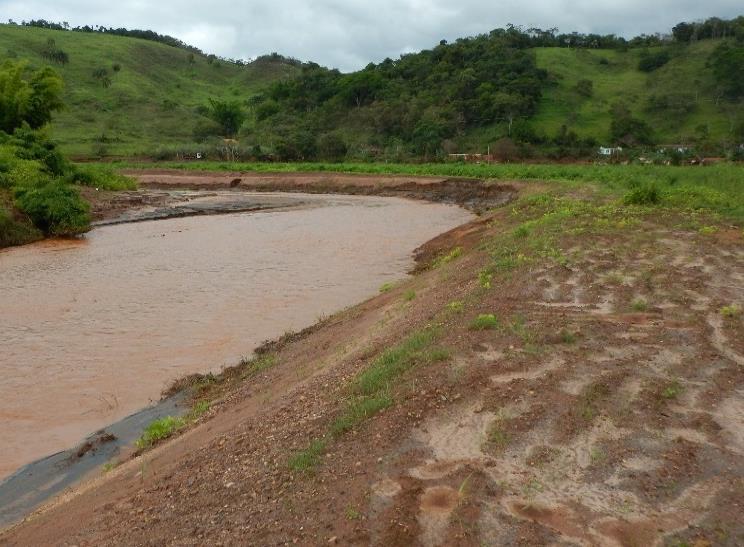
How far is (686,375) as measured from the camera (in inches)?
266

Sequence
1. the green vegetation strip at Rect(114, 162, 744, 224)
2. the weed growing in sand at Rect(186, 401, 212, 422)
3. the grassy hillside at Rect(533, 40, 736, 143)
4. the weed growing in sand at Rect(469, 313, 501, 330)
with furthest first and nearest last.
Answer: the grassy hillside at Rect(533, 40, 736, 143), the green vegetation strip at Rect(114, 162, 744, 224), the weed growing in sand at Rect(186, 401, 212, 422), the weed growing in sand at Rect(469, 313, 501, 330)

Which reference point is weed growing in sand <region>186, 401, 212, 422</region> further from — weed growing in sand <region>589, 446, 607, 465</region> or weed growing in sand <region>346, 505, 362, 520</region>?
weed growing in sand <region>589, 446, 607, 465</region>

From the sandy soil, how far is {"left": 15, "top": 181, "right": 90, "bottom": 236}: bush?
21.6 m

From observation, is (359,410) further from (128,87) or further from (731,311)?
(128,87)

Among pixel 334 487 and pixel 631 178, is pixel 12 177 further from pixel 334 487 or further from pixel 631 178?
pixel 334 487

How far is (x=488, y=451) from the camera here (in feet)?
17.4

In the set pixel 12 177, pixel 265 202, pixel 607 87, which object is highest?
pixel 607 87

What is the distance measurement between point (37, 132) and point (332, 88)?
1995 inches

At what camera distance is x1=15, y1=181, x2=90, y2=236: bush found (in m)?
27.9

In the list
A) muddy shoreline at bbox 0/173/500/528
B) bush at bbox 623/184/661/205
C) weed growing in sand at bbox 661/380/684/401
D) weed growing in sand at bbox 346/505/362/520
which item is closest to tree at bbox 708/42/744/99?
muddy shoreline at bbox 0/173/500/528

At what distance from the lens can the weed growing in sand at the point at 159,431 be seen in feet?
27.1

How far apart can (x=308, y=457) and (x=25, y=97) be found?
4185 cm

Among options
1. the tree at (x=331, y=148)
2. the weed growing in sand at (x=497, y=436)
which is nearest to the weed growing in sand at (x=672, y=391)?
the weed growing in sand at (x=497, y=436)

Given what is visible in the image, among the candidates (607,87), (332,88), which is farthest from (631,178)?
(332,88)
